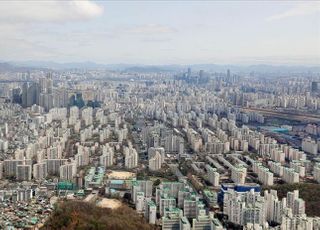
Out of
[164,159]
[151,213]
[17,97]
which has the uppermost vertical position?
[17,97]

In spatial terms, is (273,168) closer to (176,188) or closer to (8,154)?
(176,188)

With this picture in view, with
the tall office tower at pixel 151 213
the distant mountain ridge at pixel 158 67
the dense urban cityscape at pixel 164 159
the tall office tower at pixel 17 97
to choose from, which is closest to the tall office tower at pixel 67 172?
the dense urban cityscape at pixel 164 159

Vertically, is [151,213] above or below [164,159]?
above

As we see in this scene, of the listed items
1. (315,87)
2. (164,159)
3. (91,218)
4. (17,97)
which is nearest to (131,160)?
(164,159)

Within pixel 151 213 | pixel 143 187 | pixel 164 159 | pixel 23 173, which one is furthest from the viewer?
pixel 164 159

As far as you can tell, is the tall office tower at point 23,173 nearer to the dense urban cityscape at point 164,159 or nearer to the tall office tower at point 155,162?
the dense urban cityscape at point 164,159

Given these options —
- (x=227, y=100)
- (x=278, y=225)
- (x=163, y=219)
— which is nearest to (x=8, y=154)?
(x=163, y=219)

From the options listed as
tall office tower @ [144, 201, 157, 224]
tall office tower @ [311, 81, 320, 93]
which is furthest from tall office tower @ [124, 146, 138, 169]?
tall office tower @ [311, 81, 320, 93]

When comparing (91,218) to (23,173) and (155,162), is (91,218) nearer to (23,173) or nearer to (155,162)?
(23,173)
